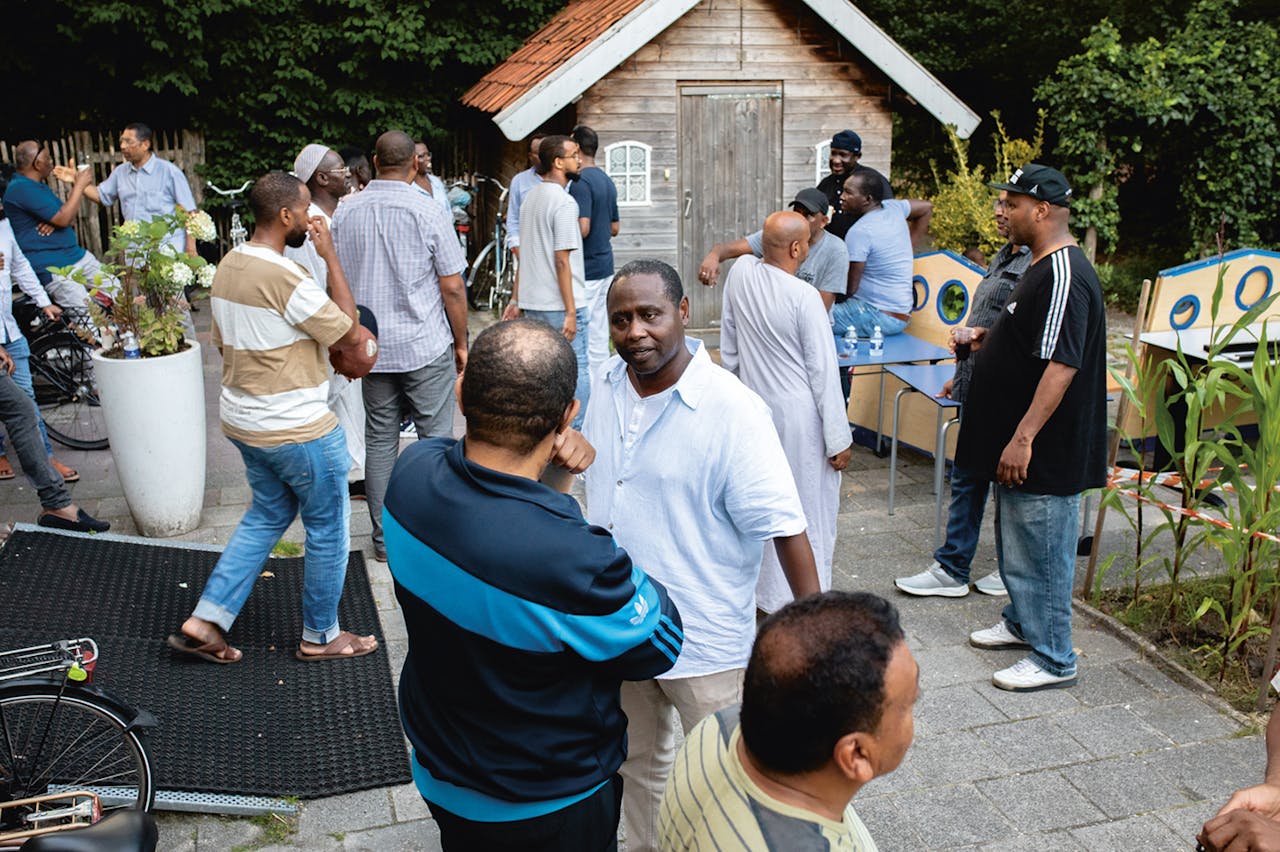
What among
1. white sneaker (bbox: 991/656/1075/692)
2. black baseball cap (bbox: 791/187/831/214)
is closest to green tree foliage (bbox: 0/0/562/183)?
black baseball cap (bbox: 791/187/831/214)

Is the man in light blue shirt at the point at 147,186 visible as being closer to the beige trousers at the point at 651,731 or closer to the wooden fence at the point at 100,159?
the wooden fence at the point at 100,159

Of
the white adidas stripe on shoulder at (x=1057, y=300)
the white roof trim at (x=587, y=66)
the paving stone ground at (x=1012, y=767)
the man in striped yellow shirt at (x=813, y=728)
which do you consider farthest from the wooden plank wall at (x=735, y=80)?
the man in striped yellow shirt at (x=813, y=728)

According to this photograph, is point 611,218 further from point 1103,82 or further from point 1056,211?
point 1103,82

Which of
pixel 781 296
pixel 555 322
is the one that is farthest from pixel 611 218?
pixel 781 296

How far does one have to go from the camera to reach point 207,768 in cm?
411

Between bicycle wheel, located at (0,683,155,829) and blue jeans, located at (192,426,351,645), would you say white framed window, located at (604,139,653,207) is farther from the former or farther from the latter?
bicycle wheel, located at (0,683,155,829)

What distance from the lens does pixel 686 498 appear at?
120 inches

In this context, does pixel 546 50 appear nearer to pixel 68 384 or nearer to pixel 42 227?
pixel 42 227

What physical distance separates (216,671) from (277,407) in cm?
116

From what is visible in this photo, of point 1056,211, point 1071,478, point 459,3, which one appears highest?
point 459,3

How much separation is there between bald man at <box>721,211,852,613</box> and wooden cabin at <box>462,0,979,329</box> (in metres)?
6.97

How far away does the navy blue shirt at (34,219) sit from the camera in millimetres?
8578

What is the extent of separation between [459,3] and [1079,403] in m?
12.2

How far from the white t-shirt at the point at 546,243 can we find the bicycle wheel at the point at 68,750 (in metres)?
4.64
